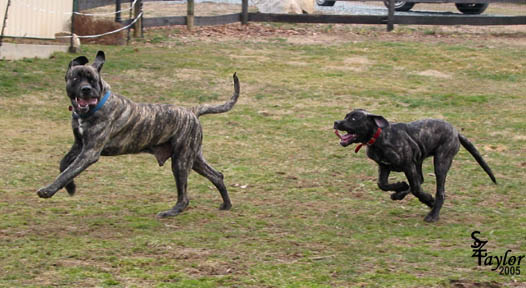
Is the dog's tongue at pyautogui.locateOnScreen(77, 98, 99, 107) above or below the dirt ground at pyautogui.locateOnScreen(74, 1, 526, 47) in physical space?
below

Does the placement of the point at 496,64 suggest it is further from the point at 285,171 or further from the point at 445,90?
the point at 285,171

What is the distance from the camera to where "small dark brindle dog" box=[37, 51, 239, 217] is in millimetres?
8180

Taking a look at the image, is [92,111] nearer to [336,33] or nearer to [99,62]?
[99,62]

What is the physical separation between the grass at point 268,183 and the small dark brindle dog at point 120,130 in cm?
52

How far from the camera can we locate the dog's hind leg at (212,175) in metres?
9.34

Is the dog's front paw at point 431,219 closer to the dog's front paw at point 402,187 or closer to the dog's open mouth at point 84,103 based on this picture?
the dog's front paw at point 402,187

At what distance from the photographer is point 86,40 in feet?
63.6

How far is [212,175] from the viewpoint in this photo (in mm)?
9438

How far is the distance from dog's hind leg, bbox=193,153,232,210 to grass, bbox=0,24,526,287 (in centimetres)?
12

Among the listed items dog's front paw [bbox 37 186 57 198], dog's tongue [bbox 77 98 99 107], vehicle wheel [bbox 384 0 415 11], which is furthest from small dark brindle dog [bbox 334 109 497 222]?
vehicle wheel [bbox 384 0 415 11]

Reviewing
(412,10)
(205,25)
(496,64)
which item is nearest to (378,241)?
(496,64)

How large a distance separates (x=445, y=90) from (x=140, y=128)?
9.79 m

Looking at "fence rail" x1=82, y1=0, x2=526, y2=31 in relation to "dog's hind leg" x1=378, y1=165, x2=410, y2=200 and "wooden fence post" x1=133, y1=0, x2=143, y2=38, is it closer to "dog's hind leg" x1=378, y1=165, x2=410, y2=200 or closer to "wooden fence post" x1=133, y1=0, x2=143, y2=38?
"wooden fence post" x1=133, y1=0, x2=143, y2=38

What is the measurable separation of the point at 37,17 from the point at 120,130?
10390 mm
